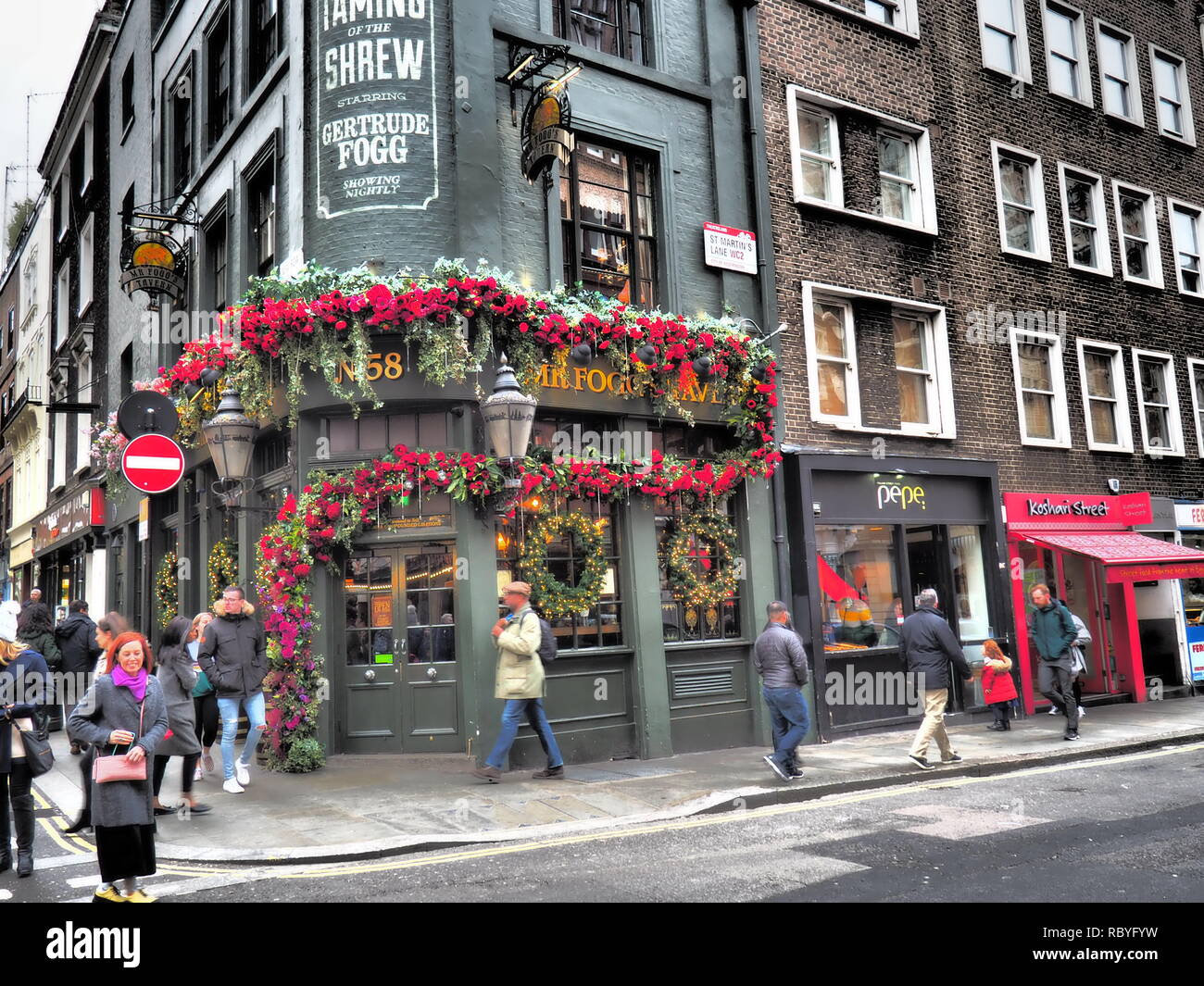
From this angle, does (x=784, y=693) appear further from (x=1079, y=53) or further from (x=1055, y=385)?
(x=1079, y=53)

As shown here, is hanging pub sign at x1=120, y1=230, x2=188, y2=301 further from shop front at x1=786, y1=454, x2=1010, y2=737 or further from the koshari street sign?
shop front at x1=786, y1=454, x2=1010, y2=737

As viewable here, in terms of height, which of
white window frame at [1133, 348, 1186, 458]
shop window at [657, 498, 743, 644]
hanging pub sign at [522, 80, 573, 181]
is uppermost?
hanging pub sign at [522, 80, 573, 181]

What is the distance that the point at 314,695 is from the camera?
10750mm

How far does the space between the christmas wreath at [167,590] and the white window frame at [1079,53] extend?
697 inches

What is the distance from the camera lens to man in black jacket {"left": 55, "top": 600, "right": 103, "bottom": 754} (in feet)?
45.5

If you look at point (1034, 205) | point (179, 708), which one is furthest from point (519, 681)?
point (1034, 205)

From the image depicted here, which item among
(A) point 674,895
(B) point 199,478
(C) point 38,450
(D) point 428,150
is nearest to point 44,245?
(C) point 38,450

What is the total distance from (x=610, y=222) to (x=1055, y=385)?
9113 mm

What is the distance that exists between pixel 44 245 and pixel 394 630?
24236 millimetres

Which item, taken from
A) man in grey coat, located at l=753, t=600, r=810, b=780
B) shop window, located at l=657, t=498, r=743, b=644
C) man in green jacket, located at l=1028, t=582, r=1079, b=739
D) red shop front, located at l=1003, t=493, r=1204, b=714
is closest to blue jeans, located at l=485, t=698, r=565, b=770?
man in grey coat, located at l=753, t=600, r=810, b=780

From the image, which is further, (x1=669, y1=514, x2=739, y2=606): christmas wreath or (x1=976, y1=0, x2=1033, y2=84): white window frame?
(x1=976, y1=0, x2=1033, y2=84): white window frame

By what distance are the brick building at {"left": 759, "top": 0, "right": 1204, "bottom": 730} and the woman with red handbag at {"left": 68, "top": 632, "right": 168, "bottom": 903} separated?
8.98 m

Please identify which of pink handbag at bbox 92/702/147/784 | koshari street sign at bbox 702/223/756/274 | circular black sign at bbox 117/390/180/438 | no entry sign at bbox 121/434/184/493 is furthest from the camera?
koshari street sign at bbox 702/223/756/274

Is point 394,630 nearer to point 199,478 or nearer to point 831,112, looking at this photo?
point 199,478
